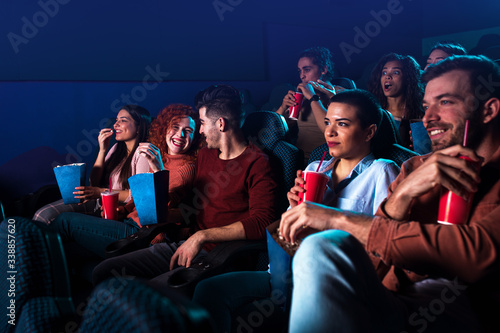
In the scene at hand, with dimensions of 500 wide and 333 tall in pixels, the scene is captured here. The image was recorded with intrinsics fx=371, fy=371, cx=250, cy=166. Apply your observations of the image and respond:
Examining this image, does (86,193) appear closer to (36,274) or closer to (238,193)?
(238,193)

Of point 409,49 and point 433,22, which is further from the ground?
point 433,22

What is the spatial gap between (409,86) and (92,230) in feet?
7.09

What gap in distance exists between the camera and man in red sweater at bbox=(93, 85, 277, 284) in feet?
4.90

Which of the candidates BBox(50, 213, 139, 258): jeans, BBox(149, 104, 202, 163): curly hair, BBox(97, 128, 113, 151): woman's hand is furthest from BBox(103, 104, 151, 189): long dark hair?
BBox(50, 213, 139, 258): jeans

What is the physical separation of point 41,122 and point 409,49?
16.1 ft

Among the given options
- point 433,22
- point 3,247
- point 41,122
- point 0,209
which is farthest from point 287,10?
point 3,247

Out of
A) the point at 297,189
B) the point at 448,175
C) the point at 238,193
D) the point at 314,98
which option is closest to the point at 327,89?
the point at 314,98

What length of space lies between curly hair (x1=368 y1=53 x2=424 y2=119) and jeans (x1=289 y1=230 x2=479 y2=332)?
6.01 feet

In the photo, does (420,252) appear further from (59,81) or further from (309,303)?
(59,81)

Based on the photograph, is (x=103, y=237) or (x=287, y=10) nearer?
(x=103, y=237)

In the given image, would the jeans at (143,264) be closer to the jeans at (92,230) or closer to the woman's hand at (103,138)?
the jeans at (92,230)

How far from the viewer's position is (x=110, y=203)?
1.83 m

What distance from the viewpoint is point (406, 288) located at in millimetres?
975

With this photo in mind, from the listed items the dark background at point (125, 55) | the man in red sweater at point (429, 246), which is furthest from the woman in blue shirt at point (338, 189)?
the dark background at point (125, 55)
